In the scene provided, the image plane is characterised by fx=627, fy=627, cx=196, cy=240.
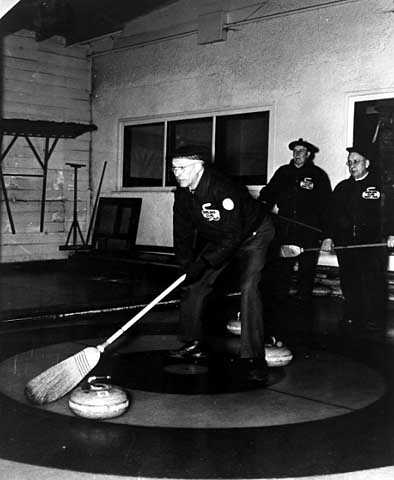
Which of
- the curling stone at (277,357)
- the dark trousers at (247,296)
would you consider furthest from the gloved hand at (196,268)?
the curling stone at (277,357)

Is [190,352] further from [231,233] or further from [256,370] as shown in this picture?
[231,233]

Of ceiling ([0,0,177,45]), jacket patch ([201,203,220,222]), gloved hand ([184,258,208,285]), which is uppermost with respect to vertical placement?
ceiling ([0,0,177,45])

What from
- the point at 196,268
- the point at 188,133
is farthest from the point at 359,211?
the point at 188,133

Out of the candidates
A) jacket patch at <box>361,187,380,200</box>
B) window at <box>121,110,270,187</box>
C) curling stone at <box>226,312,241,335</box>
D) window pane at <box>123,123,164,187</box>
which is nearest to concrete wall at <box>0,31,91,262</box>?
window pane at <box>123,123,164,187</box>

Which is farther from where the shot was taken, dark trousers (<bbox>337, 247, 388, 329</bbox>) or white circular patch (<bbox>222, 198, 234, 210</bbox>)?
dark trousers (<bbox>337, 247, 388, 329</bbox>)

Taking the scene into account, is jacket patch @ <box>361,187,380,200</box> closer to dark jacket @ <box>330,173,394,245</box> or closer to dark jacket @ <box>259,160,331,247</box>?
dark jacket @ <box>330,173,394,245</box>

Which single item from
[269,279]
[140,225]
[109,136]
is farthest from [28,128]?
[269,279]

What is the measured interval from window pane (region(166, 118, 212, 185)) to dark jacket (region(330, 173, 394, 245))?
351 centimetres

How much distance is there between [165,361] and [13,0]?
278 centimetres

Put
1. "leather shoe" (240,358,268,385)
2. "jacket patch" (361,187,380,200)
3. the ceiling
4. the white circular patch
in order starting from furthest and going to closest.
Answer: the ceiling, "jacket patch" (361,187,380,200), the white circular patch, "leather shoe" (240,358,268,385)

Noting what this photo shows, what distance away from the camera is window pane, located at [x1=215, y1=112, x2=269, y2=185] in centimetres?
909

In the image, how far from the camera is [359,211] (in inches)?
251

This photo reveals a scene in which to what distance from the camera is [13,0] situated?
2.84m

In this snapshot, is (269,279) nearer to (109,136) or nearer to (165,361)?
(165,361)
